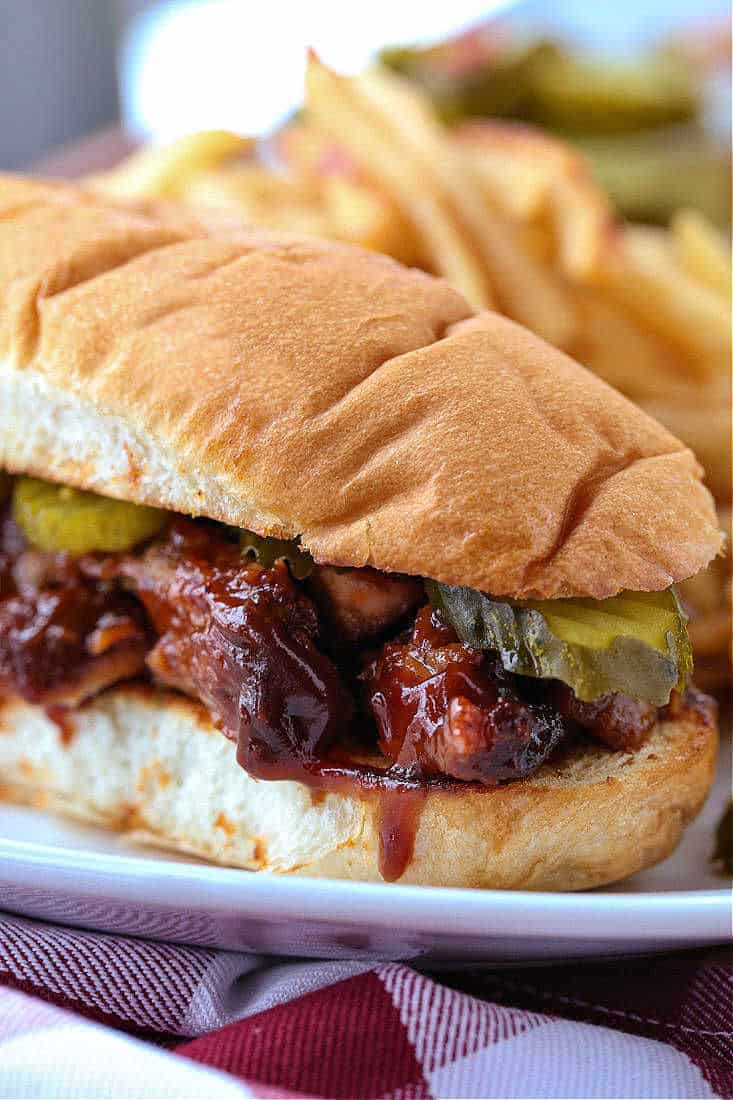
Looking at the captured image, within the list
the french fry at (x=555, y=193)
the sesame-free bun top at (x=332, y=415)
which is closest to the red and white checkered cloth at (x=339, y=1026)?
the sesame-free bun top at (x=332, y=415)

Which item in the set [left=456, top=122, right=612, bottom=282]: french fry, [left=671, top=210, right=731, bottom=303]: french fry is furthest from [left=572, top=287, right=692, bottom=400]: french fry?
[left=671, top=210, right=731, bottom=303]: french fry

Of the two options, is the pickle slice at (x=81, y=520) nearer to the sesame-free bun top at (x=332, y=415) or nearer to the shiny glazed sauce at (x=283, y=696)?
the sesame-free bun top at (x=332, y=415)

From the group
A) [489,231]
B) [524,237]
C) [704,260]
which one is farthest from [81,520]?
[704,260]

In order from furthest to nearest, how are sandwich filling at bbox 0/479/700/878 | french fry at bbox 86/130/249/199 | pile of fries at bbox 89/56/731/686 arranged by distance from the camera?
french fry at bbox 86/130/249/199
pile of fries at bbox 89/56/731/686
sandwich filling at bbox 0/479/700/878

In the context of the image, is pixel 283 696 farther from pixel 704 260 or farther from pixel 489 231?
pixel 704 260

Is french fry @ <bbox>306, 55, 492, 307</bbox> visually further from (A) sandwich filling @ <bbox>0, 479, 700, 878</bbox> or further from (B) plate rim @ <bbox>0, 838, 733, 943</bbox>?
(B) plate rim @ <bbox>0, 838, 733, 943</bbox>

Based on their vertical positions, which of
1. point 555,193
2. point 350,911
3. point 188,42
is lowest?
point 188,42

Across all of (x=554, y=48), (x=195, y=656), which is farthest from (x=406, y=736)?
(x=554, y=48)
